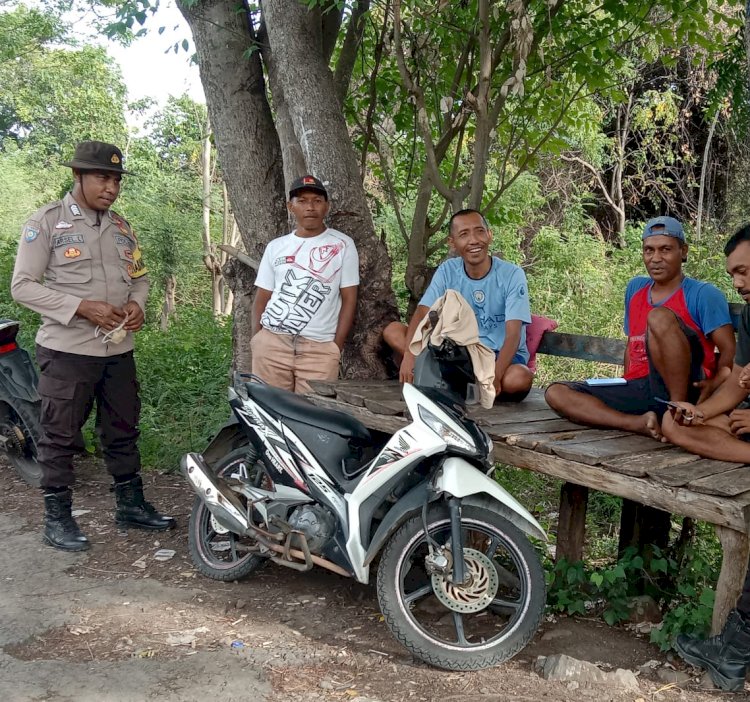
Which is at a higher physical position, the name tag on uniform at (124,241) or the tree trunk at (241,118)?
the tree trunk at (241,118)

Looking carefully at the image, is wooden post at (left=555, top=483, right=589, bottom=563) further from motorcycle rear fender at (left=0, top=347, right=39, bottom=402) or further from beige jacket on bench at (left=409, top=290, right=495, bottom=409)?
motorcycle rear fender at (left=0, top=347, right=39, bottom=402)

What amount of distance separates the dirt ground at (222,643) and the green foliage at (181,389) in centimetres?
194

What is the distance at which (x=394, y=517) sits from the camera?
10.3ft

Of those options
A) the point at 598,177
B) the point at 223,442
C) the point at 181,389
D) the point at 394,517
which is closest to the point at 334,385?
the point at 223,442

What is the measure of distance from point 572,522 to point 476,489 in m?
1.10

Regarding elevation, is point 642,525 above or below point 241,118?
below

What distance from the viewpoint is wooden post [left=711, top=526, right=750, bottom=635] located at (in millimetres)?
2836

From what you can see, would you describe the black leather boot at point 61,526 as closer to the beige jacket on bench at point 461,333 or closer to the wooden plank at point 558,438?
the beige jacket on bench at point 461,333

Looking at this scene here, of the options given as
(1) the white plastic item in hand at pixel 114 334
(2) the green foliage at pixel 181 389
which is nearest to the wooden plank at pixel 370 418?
(1) the white plastic item in hand at pixel 114 334

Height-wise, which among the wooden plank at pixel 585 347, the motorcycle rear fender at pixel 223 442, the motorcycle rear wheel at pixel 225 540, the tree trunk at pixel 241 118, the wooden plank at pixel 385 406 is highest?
the tree trunk at pixel 241 118

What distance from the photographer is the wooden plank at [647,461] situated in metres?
3.05

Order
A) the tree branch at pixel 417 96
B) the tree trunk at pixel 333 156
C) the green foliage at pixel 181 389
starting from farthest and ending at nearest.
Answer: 1. the green foliage at pixel 181 389
2. the tree trunk at pixel 333 156
3. the tree branch at pixel 417 96

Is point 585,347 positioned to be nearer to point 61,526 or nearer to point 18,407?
point 61,526

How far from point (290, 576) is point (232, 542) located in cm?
37
